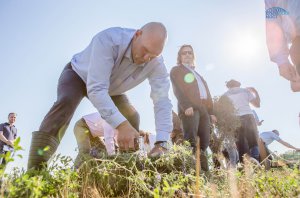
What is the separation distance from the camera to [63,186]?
1584mm

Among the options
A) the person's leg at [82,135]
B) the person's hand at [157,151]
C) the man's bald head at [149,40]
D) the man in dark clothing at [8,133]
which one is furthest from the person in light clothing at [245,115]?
the man in dark clothing at [8,133]

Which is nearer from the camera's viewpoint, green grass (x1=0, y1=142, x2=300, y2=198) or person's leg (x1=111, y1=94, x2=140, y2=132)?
green grass (x1=0, y1=142, x2=300, y2=198)

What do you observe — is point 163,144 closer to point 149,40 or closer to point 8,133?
point 149,40

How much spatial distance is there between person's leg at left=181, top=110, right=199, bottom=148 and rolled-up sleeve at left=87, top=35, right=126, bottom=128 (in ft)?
5.39

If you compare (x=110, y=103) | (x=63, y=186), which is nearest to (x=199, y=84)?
(x=110, y=103)

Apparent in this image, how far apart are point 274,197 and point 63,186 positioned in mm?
1150

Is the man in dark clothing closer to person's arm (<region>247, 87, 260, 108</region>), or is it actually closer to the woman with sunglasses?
the woman with sunglasses

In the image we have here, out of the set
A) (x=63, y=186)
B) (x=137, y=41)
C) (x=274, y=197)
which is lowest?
(x=274, y=197)

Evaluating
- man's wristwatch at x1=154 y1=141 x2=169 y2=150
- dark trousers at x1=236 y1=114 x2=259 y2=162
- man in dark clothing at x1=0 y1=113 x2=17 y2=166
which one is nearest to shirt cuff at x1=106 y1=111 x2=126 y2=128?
man's wristwatch at x1=154 y1=141 x2=169 y2=150

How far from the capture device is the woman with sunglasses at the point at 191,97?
403 cm

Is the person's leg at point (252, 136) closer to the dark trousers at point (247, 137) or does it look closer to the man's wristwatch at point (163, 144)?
Result: the dark trousers at point (247, 137)

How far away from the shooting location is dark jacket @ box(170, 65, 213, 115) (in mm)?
4227

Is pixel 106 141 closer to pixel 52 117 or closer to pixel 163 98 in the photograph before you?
pixel 163 98

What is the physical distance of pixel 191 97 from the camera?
14.1 ft
